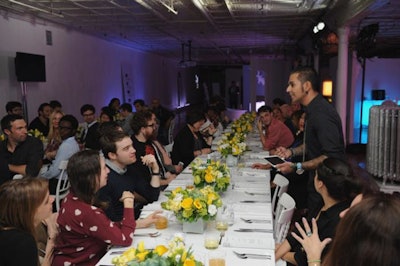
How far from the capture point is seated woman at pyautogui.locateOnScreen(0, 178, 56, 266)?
1.97 meters

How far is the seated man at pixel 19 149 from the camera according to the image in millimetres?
4848

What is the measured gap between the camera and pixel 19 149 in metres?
4.96

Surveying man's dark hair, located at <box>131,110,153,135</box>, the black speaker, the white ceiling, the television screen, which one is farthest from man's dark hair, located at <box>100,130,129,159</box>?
the black speaker

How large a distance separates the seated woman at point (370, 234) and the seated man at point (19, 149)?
432 cm

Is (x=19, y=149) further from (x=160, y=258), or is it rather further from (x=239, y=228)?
(x=160, y=258)

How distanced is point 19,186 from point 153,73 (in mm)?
18046

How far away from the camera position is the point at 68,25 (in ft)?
33.8

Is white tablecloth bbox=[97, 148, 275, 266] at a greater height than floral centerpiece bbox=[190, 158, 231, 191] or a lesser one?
lesser

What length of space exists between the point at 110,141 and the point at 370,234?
243 centimetres

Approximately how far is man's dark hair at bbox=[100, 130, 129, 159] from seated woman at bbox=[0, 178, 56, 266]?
1064 millimetres

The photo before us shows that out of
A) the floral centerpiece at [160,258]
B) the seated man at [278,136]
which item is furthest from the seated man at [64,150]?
the floral centerpiece at [160,258]

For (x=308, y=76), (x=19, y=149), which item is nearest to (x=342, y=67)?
(x=308, y=76)

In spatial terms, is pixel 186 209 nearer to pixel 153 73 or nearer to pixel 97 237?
pixel 97 237

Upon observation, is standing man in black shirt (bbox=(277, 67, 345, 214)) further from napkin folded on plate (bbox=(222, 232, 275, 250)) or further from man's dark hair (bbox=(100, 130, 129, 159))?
man's dark hair (bbox=(100, 130, 129, 159))
